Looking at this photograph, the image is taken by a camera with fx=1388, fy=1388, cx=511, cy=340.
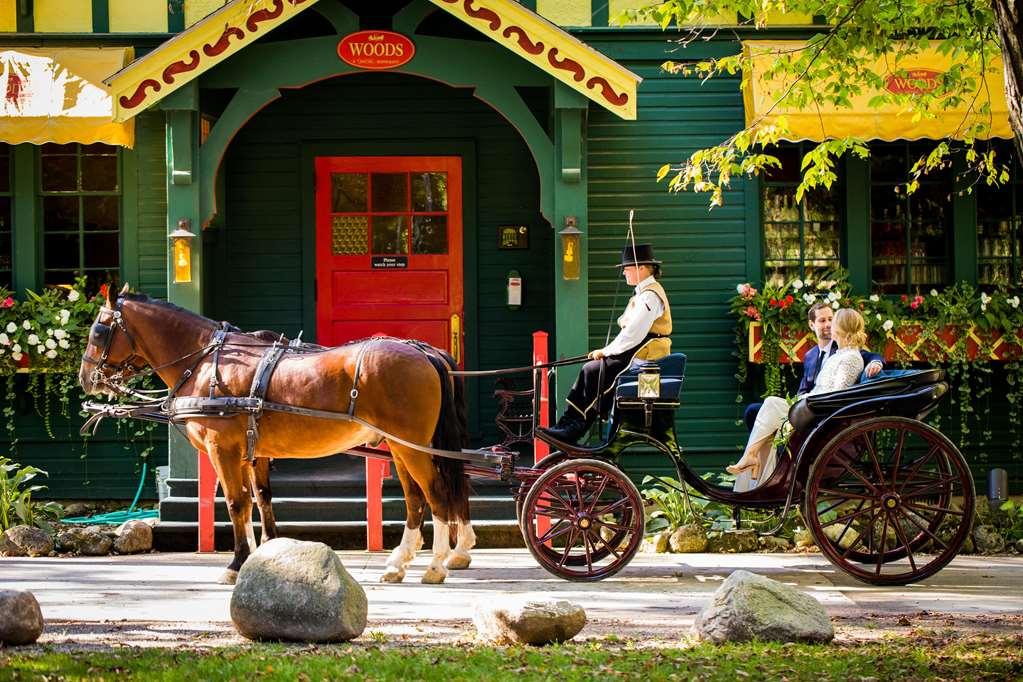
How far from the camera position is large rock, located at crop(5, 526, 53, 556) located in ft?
35.6

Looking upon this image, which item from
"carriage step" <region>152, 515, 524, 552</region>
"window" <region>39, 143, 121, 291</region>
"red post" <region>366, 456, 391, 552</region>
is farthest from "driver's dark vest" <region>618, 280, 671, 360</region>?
"window" <region>39, 143, 121, 291</region>

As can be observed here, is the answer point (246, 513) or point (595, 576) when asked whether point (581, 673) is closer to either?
point (595, 576)

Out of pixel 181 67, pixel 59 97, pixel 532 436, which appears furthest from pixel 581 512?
pixel 59 97

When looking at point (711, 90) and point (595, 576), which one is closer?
point (595, 576)

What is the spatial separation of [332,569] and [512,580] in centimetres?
233

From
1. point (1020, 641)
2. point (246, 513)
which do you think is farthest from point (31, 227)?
point (1020, 641)

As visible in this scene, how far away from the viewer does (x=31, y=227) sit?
13047 millimetres

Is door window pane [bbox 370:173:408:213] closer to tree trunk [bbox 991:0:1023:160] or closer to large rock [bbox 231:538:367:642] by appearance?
large rock [bbox 231:538:367:642]

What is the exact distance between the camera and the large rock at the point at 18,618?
7.11 meters

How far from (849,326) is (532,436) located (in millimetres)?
2277

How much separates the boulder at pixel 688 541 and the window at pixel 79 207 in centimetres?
591

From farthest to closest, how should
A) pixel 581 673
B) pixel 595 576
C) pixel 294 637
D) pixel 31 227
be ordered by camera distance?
pixel 31 227 < pixel 595 576 < pixel 294 637 < pixel 581 673

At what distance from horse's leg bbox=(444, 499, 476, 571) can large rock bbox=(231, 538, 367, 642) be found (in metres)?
2.12

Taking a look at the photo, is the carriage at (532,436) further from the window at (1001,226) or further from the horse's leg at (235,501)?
the window at (1001,226)
